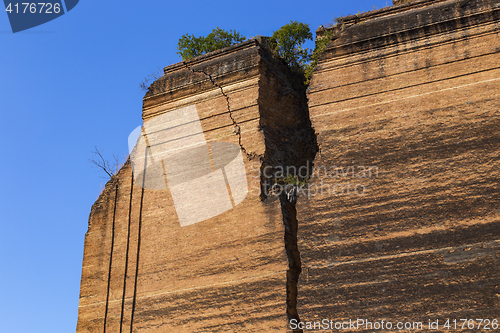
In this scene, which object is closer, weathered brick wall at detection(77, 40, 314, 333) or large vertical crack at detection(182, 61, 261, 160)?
weathered brick wall at detection(77, 40, 314, 333)

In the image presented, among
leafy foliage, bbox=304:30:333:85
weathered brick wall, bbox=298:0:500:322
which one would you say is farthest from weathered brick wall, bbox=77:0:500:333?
leafy foliage, bbox=304:30:333:85

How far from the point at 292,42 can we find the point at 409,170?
3.84 m

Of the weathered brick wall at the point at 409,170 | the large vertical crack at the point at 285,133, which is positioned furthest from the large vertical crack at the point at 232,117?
the weathered brick wall at the point at 409,170

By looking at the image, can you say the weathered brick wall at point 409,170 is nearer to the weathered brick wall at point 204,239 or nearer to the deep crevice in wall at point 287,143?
the deep crevice in wall at point 287,143

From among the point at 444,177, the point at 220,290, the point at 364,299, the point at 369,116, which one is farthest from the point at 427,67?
the point at 220,290

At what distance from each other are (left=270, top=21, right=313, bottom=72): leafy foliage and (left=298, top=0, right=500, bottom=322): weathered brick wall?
1469 mm

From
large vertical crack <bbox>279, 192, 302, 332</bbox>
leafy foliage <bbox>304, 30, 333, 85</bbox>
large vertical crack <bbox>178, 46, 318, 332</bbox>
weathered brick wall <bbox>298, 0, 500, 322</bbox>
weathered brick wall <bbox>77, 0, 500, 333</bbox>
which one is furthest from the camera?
leafy foliage <bbox>304, 30, 333, 85</bbox>

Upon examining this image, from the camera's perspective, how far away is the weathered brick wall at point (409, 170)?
6062 mm

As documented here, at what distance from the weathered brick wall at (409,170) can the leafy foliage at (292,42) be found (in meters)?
1.47

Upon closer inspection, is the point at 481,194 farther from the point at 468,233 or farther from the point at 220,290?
the point at 220,290

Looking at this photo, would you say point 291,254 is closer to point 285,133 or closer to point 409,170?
point 409,170

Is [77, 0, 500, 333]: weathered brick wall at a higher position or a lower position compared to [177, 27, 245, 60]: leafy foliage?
lower

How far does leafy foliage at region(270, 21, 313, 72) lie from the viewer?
9258 millimetres

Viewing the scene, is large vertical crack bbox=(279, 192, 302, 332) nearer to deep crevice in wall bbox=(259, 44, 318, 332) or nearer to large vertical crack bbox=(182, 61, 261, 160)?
deep crevice in wall bbox=(259, 44, 318, 332)
